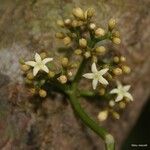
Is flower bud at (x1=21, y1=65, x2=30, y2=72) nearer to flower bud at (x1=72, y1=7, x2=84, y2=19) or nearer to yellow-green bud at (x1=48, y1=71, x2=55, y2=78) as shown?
yellow-green bud at (x1=48, y1=71, x2=55, y2=78)

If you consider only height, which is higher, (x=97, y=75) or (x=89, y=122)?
(x=97, y=75)

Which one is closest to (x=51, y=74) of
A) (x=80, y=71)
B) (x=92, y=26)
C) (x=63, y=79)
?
(x=63, y=79)

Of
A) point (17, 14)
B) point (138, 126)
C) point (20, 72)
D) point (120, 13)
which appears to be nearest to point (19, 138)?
point (20, 72)

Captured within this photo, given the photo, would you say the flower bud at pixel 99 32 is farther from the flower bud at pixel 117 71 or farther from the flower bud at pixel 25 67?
the flower bud at pixel 25 67

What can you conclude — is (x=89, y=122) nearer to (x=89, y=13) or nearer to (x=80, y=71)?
(x=80, y=71)

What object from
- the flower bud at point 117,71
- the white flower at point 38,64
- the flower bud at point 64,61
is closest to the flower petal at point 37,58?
the white flower at point 38,64

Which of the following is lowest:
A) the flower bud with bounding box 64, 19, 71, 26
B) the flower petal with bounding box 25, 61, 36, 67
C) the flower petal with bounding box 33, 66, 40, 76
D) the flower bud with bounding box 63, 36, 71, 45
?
the flower petal with bounding box 33, 66, 40, 76

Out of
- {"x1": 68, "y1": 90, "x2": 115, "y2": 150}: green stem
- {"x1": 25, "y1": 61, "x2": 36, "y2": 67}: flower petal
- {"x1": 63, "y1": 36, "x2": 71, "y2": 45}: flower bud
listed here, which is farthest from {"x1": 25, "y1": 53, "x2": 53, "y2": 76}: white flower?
{"x1": 68, "y1": 90, "x2": 115, "y2": 150}: green stem
